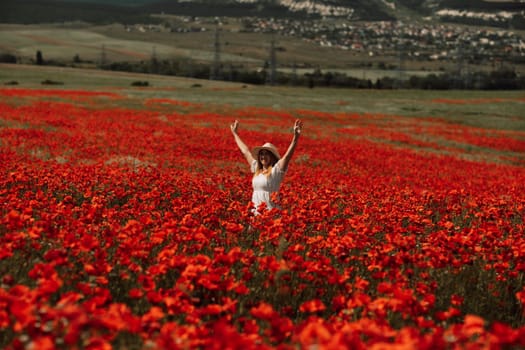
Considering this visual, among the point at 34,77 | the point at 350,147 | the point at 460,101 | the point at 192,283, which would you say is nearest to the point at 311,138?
the point at 350,147

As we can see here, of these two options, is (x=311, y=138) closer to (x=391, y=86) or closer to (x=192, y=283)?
(x=192, y=283)

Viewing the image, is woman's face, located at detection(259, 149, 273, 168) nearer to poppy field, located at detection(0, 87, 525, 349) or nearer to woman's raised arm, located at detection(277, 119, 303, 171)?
woman's raised arm, located at detection(277, 119, 303, 171)

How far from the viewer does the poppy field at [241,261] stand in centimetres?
302

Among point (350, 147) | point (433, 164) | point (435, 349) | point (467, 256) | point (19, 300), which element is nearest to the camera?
point (435, 349)

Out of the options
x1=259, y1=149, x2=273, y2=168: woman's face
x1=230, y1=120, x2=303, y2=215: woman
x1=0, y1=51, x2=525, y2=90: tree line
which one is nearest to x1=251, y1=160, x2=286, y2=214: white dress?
x1=230, y1=120, x2=303, y2=215: woman

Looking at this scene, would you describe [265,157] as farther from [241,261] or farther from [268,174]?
[241,261]

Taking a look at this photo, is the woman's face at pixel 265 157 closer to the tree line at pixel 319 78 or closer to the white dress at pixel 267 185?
the white dress at pixel 267 185

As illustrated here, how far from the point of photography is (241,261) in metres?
5.00

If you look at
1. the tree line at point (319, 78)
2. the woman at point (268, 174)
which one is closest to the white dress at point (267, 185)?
the woman at point (268, 174)

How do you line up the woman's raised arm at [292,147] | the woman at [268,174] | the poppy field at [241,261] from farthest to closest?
the woman at [268,174], the woman's raised arm at [292,147], the poppy field at [241,261]

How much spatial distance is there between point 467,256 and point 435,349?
265 cm

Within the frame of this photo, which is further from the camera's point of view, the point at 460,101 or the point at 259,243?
the point at 460,101

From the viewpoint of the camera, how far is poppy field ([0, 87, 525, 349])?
3021 millimetres

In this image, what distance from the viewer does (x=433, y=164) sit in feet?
62.1
